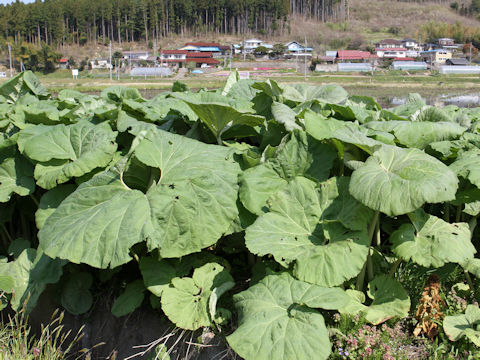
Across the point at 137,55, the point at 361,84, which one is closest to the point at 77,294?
the point at 361,84

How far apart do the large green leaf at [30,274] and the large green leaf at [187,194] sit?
104 cm

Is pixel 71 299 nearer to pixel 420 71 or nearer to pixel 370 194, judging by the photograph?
pixel 370 194

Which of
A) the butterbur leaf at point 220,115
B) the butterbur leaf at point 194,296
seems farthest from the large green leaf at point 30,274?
the butterbur leaf at point 220,115

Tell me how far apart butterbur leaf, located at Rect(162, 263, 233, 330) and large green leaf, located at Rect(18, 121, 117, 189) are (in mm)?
1050

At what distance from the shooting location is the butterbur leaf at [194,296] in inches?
94.6

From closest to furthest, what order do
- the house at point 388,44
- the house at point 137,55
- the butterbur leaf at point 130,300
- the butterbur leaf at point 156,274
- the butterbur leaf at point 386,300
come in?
the butterbur leaf at point 386,300 < the butterbur leaf at point 156,274 < the butterbur leaf at point 130,300 < the house at point 137,55 < the house at point 388,44

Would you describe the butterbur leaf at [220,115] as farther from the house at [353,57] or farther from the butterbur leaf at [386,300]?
the house at [353,57]

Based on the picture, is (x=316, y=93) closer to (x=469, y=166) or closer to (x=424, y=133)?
(x=424, y=133)

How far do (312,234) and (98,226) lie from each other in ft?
3.92

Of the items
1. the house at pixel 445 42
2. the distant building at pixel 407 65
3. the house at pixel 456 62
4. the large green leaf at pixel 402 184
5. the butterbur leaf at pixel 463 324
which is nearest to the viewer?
the large green leaf at pixel 402 184

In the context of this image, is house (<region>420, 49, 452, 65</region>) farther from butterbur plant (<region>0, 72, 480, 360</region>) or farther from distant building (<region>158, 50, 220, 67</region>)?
butterbur plant (<region>0, 72, 480, 360</region>)

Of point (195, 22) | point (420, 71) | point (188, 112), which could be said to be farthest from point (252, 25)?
point (188, 112)

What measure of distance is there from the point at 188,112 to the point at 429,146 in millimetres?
1739

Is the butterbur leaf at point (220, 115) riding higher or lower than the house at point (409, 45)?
lower
